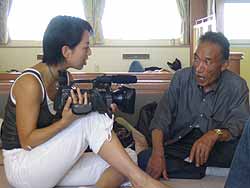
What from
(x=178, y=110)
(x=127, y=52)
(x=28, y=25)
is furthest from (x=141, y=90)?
(x=28, y=25)

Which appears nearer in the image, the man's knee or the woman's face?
the woman's face

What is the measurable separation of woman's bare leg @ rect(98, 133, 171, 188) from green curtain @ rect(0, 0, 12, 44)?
17.2ft

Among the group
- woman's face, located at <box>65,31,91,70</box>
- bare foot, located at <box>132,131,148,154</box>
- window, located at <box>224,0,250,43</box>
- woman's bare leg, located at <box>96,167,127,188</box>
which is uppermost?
window, located at <box>224,0,250,43</box>

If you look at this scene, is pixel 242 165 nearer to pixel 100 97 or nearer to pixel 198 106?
pixel 100 97

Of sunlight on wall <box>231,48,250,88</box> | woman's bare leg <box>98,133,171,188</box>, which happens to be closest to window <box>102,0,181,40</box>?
sunlight on wall <box>231,48,250,88</box>

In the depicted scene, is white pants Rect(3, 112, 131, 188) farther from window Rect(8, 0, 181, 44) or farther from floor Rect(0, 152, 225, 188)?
window Rect(8, 0, 181, 44)

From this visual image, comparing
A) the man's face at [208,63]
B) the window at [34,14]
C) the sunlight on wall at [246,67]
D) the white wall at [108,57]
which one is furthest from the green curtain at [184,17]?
the man's face at [208,63]

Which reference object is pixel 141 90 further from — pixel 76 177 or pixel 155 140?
pixel 76 177

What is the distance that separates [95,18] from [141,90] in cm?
427

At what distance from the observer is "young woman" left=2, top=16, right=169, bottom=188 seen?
5.19 ft

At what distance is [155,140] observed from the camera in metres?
1.93

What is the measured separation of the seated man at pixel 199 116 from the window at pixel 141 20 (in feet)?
15.1

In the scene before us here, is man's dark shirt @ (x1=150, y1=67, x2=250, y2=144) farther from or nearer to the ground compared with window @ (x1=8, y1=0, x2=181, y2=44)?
nearer to the ground

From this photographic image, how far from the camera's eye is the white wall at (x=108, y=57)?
646 centimetres
